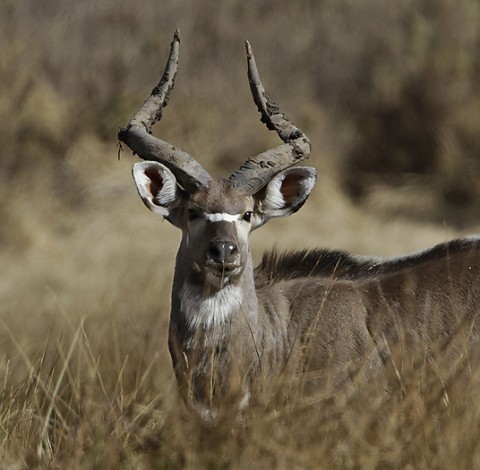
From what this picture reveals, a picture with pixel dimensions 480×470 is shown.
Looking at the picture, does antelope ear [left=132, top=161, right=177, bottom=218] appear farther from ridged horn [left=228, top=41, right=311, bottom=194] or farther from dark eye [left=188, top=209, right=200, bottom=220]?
ridged horn [left=228, top=41, right=311, bottom=194]

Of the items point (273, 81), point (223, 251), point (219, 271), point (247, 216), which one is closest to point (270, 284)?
point (247, 216)

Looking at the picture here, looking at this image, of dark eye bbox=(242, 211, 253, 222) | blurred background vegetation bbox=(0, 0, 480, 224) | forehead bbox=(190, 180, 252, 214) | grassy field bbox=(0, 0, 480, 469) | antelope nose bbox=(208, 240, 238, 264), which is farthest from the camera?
blurred background vegetation bbox=(0, 0, 480, 224)

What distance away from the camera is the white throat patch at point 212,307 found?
20.5ft

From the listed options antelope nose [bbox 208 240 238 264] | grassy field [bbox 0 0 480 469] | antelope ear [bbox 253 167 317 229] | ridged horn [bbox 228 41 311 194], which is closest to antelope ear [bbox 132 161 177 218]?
ridged horn [bbox 228 41 311 194]

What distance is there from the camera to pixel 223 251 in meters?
5.96

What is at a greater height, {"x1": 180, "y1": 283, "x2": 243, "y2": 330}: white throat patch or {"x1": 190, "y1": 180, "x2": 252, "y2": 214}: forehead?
{"x1": 190, "y1": 180, "x2": 252, "y2": 214}: forehead

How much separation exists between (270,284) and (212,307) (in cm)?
91

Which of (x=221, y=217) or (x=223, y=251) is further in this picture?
(x=221, y=217)

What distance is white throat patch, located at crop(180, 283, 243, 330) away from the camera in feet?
20.5

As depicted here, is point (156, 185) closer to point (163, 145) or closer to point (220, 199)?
point (163, 145)

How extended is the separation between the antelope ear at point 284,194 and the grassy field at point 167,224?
1071mm

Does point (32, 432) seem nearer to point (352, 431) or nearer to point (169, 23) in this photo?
point (352, 431)

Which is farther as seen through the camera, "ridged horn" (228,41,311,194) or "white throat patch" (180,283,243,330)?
"ridged horn" (228,41,311,194)

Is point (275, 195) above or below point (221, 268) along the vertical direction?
above
